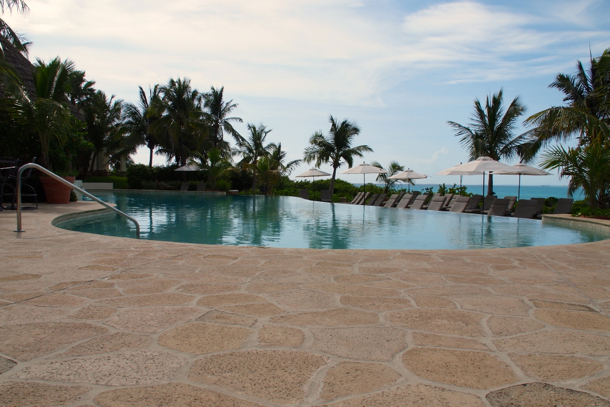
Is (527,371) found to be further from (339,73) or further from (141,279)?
(339,73)

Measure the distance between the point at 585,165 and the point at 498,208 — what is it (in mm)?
3646

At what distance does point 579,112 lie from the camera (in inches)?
536

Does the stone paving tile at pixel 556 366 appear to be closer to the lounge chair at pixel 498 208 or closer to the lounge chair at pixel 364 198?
the lounge chair at pixel 498 208

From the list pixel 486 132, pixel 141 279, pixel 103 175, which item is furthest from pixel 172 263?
pixel 103 175

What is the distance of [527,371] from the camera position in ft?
6.45

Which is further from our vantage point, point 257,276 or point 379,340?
point 257,276

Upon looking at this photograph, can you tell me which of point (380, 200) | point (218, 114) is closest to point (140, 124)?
point (218, 114)

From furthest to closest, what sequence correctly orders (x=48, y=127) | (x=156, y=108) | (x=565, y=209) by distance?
(x=156, y=108) → (x=565, y=209) → (x=48, y=127)

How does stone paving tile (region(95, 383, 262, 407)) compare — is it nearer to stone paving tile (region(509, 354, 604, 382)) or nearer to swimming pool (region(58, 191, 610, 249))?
stone paving tile (region(509, 354, 604, 382))

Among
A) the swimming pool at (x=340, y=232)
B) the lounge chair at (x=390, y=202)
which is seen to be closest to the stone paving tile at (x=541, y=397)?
the swimming pool at (x=340, y=232)

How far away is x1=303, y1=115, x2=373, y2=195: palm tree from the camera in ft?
98.9

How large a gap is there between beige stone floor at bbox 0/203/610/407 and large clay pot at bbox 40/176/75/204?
25.9ft

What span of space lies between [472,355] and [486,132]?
940 inches

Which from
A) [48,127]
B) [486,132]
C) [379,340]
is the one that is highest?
[486,132]
